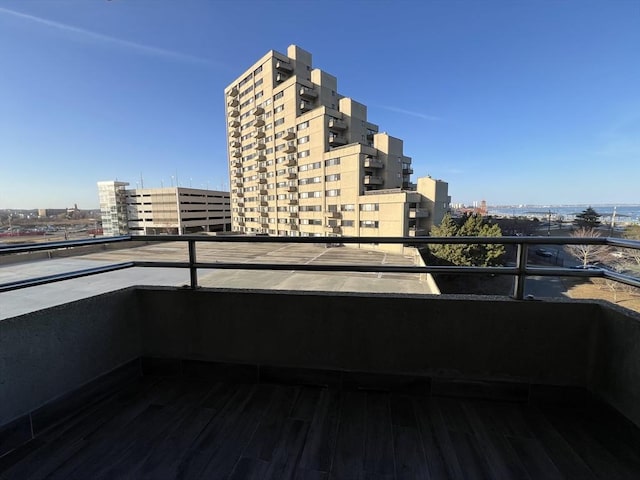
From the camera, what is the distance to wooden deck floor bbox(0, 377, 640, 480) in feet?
3.66

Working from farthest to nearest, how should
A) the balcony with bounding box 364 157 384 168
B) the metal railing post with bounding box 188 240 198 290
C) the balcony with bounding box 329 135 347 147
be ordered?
1. the balcony with bounding box 329 135 347 147
2. the balcony with bounding box 364 157 384 168
3. the metal railing post with bounding box 188 240 198 290

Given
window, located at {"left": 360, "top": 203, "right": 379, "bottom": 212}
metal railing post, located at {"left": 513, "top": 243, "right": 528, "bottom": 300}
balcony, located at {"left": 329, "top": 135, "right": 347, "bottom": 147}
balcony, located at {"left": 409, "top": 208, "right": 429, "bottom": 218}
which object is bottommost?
metal railing post, located at {"left": 513, "top": 243, "right": 528, "bottom": 300}

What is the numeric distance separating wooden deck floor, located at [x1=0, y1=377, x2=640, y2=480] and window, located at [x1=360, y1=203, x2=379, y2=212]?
27.8m

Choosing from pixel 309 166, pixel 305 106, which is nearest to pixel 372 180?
pixel 309 166

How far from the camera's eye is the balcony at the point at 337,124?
32.0 m

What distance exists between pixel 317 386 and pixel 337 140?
34940 millimetres

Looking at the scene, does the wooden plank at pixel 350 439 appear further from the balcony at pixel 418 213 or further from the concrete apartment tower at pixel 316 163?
the balcony at pixel 418 213

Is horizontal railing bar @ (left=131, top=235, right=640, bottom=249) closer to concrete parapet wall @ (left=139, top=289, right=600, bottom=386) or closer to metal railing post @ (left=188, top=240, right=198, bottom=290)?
metal railing post @ (left=188, top=240, right=198, bottom=290)

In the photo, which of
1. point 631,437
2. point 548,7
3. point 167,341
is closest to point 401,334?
point 631,437

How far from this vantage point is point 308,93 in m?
34.3

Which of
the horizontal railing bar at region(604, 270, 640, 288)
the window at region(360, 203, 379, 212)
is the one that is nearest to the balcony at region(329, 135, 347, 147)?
the window at region(360, 203, 379, 212)

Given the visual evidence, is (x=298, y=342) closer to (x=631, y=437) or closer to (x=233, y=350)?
(x=233, y=350)

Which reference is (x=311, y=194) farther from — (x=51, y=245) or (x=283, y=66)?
(x=51, y=245)

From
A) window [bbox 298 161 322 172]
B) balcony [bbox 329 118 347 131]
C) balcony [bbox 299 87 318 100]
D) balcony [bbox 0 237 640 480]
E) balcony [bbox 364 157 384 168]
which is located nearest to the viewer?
balcony [bbox 0 237 640 480]
